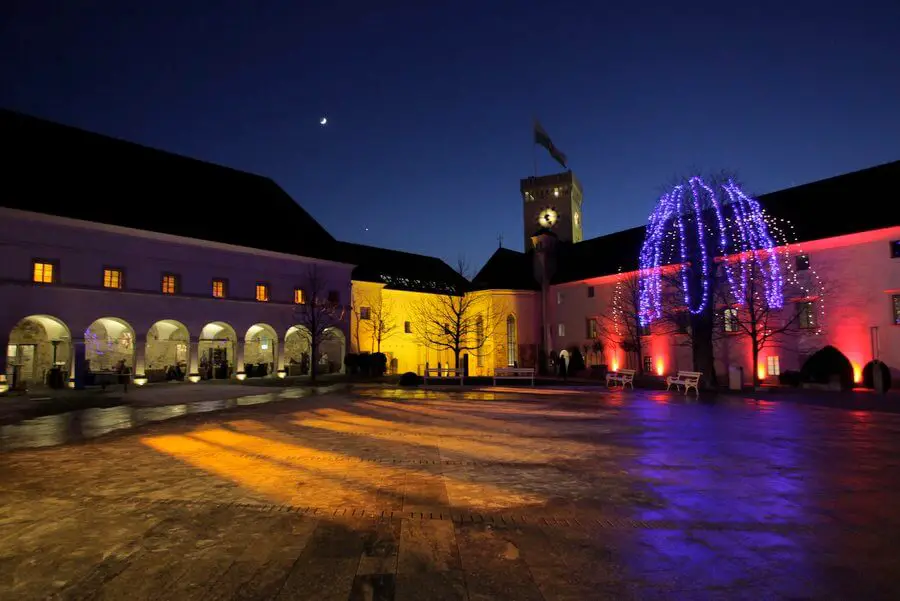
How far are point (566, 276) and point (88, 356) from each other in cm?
3506

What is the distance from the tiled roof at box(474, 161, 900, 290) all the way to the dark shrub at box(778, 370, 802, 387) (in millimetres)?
7512

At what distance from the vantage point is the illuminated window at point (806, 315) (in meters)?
29.6

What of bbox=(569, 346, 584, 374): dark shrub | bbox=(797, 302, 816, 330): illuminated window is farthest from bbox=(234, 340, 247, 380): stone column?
bbox=(797, 302, 816, 330): illuminated window

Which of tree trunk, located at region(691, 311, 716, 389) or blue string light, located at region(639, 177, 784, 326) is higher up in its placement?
blue string light, located at region(639, 177, 784, 326)

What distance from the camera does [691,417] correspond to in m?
15.2

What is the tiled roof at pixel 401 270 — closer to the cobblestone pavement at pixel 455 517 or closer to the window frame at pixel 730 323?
the window frame at pixel 730 323

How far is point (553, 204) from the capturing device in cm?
7406

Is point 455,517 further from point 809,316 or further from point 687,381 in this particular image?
point 809,316

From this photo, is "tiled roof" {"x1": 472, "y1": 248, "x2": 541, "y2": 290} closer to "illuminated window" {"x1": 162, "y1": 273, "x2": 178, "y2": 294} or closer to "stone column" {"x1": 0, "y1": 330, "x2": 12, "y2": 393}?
"illuminated window" {"x1": 162, "y1": 273, "x2": 178, "y2": 294}

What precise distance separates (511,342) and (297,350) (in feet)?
61.9

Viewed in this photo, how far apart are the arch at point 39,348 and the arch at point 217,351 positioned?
702 centimetres

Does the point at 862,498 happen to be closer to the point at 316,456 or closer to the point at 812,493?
the point at 812,493

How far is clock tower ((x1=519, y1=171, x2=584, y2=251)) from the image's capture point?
2867 inches

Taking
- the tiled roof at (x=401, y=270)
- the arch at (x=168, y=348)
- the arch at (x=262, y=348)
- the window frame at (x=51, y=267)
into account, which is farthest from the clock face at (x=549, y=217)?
the window frame at (x=51, y=267)
